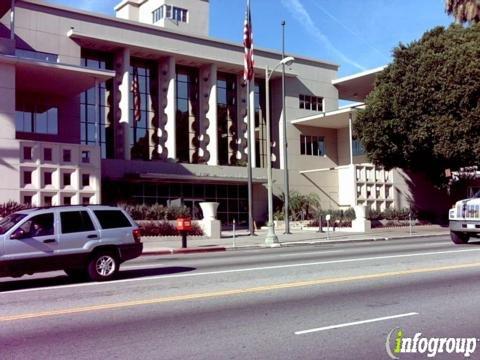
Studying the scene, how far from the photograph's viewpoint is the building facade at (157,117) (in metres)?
28.2

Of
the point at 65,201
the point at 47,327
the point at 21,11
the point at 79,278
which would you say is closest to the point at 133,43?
the point at 21,11

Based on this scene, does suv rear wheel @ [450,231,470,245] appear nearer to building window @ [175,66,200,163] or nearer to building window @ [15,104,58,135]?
building window @ [15,104,58,135]

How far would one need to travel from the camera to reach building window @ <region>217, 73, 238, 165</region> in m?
44.8

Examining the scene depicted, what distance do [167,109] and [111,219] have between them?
28182 millimetres

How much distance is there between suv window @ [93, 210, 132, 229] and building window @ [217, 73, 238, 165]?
102ft

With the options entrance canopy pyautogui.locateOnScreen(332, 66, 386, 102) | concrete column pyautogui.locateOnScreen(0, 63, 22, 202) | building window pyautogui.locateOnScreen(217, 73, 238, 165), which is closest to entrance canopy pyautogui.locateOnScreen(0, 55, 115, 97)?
concrete column pyautogui.locateOnScreen(0, 63, 22, 202)

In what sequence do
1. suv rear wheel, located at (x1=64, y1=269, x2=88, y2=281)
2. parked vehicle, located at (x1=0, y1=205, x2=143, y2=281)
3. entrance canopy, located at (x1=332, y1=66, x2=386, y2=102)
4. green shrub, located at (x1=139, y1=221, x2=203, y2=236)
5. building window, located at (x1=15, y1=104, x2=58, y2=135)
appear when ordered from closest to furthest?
parked vehicle, located at (x1=0, y1=205, x2=143, y2=281) → suv rear wheel, located at (x1=64, y1=269, x2=88, y2=281) → green shrub, located at (x1=139, y1=221, x2=203, y2=236) → building window, located at (x1=15, y1=104, x2=58, y2=135) → entrance canopy, located at (x1=332, y1=66, x2=386, y2=102)

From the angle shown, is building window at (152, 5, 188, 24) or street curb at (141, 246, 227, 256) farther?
building window at (152, 5, 188, 24)

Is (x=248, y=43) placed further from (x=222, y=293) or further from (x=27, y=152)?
(x=222, y=293)

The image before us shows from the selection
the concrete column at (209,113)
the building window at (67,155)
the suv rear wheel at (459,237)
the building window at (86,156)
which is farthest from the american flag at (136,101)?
the suv rear wheel at (459,237)

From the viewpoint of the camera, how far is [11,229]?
38.0 feet

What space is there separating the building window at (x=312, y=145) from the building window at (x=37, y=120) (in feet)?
66.3

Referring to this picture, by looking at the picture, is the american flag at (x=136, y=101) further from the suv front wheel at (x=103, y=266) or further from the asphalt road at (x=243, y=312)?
the suv front wheel at (x=103, y=266)

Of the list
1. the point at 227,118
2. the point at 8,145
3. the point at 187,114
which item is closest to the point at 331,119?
the point at 227,118
